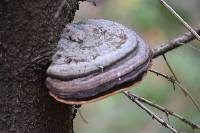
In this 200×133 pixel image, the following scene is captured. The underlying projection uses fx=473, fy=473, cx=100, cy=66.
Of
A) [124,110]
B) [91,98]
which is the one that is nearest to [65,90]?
[91,98]

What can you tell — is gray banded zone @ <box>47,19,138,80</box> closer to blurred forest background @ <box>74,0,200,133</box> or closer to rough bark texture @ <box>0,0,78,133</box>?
rough bark texture @ <box>0,0,78,133</box>

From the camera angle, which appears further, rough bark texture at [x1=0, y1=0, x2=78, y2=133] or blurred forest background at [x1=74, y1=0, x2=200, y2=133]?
blurred forest background at [x1=74, y1=0, x2=200, y2=133]

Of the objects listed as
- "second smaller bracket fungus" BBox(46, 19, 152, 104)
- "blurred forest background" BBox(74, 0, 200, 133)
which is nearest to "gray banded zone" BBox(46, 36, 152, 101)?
"second smaller bracket fungus" BBox(46, 19, 152, 104)

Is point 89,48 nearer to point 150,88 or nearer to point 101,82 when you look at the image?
point 101,82

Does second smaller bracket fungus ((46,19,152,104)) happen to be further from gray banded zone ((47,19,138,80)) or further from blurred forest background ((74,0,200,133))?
blurred forest background ((74,0,200,133))

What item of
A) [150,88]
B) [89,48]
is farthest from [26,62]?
[150,88]

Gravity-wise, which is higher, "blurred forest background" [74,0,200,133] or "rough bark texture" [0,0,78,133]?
"rough bark texture" [0,0,78,133]
